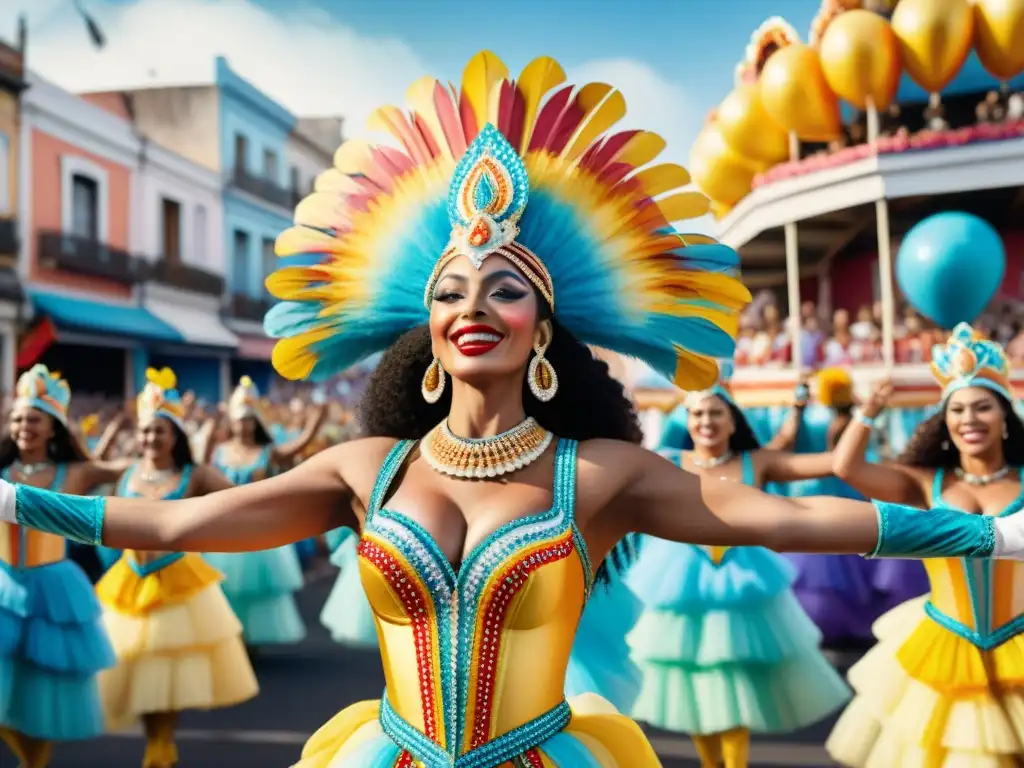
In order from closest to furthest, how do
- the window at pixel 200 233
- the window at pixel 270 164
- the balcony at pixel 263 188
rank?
1. the window at pixel 200 233
2. the balcony at pixel 263 188
3. the window at pixel 270 164

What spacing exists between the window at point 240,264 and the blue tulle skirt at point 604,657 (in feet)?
81.6

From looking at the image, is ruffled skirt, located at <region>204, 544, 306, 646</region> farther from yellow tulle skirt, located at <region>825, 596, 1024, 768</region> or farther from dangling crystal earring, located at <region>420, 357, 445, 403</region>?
dangling crystal earring, located at <region>420, 357, 445, 403</region>

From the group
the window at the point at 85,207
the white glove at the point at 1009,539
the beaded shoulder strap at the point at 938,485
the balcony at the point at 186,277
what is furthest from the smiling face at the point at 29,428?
the balcony at the point at 186,277

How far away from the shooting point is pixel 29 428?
16.9ft

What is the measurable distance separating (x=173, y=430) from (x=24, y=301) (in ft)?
43.8

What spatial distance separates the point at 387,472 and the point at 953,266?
760 cm

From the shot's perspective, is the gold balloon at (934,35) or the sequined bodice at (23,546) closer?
the sequined bodice at (23,546)

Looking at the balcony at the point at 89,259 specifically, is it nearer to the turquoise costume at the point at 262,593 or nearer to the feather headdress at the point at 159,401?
the turquoise costume at the point at 262,593

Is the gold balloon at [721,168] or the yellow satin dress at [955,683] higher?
the gold balloon at [721,168]

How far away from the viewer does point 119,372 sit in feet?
70.2

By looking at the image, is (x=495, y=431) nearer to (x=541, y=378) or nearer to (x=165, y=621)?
(x=541, y=378)

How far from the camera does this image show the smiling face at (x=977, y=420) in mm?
4051

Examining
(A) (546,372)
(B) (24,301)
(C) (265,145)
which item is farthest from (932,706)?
(C) (265,145)

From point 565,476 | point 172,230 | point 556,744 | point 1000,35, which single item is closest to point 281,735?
point 556,744
